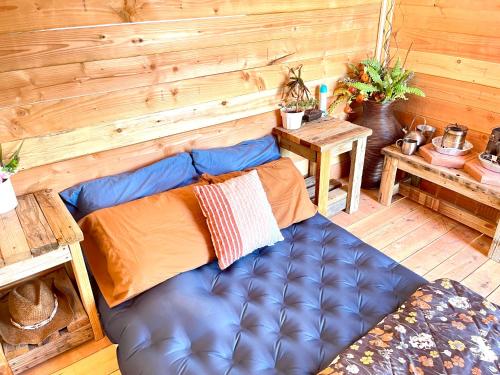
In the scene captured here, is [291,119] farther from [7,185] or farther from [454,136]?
[7,185]

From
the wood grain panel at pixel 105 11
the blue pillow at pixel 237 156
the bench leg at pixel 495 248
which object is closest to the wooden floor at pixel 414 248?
the bench leg at pixel 495 248

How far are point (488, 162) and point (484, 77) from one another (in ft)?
1.78

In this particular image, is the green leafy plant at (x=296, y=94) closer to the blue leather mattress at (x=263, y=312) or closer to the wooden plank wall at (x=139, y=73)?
the wooden plank wall at (x=139, y=73)

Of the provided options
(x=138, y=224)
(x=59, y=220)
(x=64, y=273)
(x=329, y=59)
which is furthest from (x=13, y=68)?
(x=329, y=59)

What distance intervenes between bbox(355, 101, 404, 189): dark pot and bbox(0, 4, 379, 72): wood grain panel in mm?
604

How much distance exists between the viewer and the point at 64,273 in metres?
1.96

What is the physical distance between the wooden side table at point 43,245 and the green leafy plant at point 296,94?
1.47 meters

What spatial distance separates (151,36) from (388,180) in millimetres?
1836

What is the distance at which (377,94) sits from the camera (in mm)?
2748

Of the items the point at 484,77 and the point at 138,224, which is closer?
the point at 138,224

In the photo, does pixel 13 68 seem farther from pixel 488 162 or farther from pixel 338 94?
pixel 488 162

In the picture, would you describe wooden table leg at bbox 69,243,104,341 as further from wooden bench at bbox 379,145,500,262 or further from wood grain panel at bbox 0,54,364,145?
wooden bench at bbox 379,145,500,262

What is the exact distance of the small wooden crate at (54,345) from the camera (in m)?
1.63

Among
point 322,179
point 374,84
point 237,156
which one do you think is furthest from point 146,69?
point 374,84
